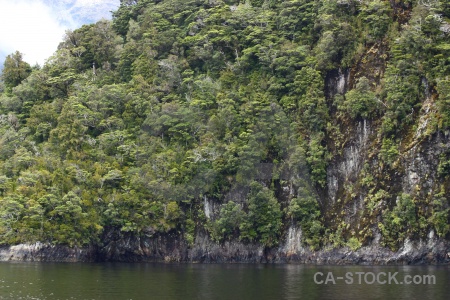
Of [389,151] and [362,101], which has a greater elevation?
[362,101]

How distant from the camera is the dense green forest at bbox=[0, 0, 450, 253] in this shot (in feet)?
229

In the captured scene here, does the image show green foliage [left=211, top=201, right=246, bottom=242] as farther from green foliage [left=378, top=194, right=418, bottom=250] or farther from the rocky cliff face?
green foliage [left=378, top=194, right=418, bottom=250]

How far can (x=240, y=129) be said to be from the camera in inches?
3063

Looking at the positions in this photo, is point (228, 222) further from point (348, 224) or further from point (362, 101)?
point (362, 101)

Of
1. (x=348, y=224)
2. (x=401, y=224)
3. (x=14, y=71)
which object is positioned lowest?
(x=401, y=224)

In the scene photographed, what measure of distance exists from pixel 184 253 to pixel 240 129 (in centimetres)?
1577

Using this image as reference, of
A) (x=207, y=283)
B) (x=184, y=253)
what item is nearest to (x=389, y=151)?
(x=184, y=253)

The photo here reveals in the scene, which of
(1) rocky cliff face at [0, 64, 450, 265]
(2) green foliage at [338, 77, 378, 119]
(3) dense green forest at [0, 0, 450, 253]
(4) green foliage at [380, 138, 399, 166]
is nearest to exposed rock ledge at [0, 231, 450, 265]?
(1) rocky cliff face at [0, 64, 450, 265]

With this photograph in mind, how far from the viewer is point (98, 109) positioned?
86.4m

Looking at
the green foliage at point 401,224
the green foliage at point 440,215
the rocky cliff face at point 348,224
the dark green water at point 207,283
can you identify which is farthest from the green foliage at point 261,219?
the green foliage at point 440,215

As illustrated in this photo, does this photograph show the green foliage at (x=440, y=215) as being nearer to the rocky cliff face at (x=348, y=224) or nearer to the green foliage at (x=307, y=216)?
the rocky cliff face at (x=348, y=224)

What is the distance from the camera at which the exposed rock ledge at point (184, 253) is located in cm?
6706

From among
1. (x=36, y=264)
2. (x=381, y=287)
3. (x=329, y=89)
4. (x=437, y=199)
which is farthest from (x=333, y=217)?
(x=36, y=264)

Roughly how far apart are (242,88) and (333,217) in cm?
2101
